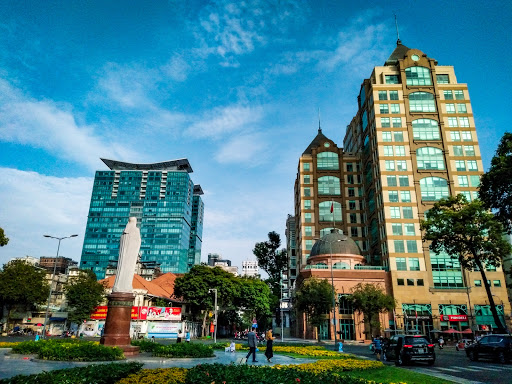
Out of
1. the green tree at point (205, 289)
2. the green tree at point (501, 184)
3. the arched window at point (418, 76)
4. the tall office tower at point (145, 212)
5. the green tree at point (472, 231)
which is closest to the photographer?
the green tree at point (501, 184)

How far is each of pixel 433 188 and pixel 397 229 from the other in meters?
10.5

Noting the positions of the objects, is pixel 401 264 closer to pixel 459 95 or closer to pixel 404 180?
pixel 404 180

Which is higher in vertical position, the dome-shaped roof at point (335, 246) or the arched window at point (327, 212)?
the arched window at point (327, 212)

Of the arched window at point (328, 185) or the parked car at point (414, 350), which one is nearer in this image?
the parked car at point (414, 350)

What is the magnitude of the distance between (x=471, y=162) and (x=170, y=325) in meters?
58.1

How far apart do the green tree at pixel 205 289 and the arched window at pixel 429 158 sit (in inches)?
1576

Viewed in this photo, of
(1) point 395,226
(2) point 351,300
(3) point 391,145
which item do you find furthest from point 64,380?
(3) point 391,145

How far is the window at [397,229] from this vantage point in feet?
200

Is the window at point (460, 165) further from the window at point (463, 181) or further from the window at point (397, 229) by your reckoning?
the window at point (397, 229)

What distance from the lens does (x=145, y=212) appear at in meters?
154

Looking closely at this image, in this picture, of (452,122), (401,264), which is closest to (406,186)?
(401,264)

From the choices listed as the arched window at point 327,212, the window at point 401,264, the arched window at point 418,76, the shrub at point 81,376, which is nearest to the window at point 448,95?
the arched window at point 418,76

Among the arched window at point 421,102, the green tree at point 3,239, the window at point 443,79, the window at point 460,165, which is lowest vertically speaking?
the green tree at point 3,239

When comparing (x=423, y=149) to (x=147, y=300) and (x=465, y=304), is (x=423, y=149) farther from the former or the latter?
(x=147, y=300)
